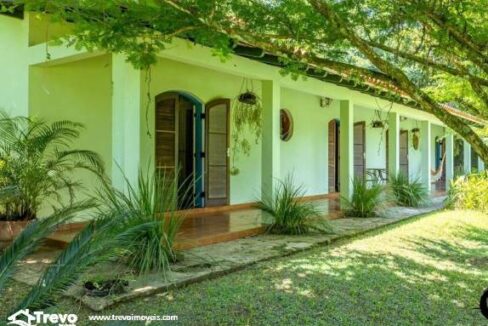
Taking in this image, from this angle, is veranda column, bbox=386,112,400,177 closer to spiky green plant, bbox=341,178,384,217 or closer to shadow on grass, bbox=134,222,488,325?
spiky green plant, bbox=341,178,384,217

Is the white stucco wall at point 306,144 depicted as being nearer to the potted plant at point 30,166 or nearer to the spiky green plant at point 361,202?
the spiky green plant at point 361,202

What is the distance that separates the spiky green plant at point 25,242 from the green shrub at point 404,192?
33.0ft

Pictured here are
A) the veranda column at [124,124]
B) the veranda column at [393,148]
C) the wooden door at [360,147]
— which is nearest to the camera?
the veranda column at [124,124]

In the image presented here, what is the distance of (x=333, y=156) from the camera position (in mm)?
13750

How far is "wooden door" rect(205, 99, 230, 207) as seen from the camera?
939cm

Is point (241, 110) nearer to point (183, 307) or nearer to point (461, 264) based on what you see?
point (461, 264)

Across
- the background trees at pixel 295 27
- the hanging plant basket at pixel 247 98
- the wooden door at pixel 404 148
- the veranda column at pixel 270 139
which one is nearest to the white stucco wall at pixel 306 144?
the hanging plant basket at pixel 247 98

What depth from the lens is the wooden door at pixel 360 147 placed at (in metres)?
14.3

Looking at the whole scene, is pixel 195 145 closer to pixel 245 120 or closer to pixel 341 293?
pixel 245 120

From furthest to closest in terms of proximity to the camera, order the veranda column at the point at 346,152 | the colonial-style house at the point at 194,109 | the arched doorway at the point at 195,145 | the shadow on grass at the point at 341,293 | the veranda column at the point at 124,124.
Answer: the veranda column at the point at 346,152 < the arched doorway at the point at 195,145 < the colonial-style house at the point at 194,109 < the veranda column at the point at 124,124 < the shadow on grass at the point at 341,293

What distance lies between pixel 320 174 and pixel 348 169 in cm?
265

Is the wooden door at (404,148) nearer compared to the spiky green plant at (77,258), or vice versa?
the spiky green plant at (77,258)

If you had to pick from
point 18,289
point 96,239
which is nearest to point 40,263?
point 18,289

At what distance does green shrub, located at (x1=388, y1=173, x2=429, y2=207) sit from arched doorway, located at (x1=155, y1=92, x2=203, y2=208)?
5186 millimetres
